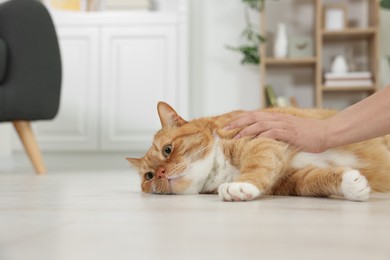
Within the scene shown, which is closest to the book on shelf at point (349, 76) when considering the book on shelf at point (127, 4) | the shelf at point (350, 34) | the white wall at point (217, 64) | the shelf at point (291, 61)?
the shelf at point (291, 61)

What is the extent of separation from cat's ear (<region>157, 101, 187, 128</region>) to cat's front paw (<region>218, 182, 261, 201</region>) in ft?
1.06

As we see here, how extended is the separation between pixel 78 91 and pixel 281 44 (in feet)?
5.28

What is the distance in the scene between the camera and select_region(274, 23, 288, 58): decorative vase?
386 centimetres

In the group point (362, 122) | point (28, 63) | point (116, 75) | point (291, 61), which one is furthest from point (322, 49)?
point (362, 122)

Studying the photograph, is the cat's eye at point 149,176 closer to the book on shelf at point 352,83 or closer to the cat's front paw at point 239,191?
the cat's front paw at point 239,191

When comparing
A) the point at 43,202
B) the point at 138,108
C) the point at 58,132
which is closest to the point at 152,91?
the point at 138,108

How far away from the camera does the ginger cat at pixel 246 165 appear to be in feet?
3.81

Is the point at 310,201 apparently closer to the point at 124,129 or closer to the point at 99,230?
the point at 99,230

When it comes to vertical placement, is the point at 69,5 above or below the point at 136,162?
above

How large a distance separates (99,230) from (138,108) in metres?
3.24

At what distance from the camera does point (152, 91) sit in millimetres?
3977

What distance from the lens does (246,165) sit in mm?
1206

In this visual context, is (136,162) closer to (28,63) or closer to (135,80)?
(28,63)

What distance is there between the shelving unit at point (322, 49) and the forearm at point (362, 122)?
2484 millimetres
